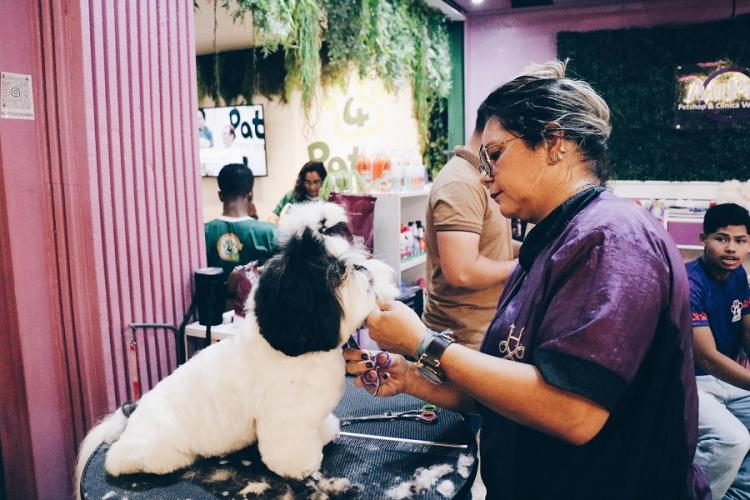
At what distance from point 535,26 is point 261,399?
5.25 meters

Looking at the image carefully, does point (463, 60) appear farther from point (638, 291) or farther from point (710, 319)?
point (638, 291)

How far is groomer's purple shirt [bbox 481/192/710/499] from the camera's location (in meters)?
0.89

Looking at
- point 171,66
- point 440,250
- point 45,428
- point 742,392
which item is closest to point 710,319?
point 742,392

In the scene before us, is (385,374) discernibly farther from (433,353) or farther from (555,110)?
(555,110)

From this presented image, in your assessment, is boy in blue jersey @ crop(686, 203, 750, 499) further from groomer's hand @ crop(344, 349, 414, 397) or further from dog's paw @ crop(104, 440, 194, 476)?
dog's paw @ crop(104, 440, 194, 476)

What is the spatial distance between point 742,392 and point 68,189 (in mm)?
3266

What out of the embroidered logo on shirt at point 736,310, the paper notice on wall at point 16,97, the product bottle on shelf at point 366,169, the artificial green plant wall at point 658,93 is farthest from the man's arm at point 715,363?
the paper notice on wall at point 16,97

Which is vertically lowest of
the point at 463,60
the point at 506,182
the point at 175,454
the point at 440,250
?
the point at 175,454

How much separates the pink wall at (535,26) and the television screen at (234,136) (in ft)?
8.98

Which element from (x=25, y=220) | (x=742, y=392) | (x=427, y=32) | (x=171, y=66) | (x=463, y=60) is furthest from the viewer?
(x=463, y=60)

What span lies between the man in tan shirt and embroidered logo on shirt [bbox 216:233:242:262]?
4.64 ft

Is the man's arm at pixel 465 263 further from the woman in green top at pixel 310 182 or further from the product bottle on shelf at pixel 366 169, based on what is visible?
the woman in green top at pixel 310 182

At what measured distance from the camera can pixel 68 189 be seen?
190 centimetres

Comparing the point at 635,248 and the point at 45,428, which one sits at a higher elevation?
the point at 635,248
